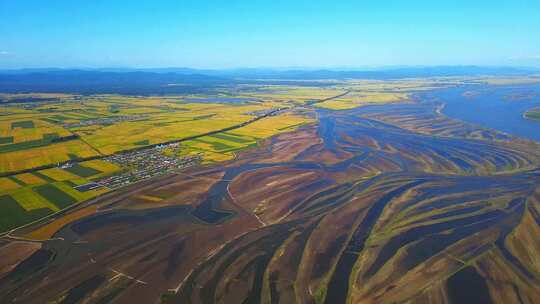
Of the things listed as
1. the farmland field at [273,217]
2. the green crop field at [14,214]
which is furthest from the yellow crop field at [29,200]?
the green crop field at [14,214]

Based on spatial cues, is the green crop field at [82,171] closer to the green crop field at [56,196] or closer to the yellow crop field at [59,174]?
the yellow crop field at [59,174]

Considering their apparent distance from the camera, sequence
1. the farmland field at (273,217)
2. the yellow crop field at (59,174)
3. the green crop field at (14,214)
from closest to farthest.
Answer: the farmland field at (273,217) < the green crop field at (14,214) < the yellow crop field at (59,174)

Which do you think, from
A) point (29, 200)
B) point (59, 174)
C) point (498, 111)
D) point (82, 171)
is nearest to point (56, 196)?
point (29, 200)

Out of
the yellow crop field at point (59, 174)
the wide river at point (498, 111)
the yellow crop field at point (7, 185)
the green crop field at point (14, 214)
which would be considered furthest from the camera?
the wide river at point (498, 111)

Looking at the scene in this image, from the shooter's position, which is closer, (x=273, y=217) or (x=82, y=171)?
(x=273, y=217)

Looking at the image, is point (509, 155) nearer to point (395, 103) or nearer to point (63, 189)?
point (63, 189)

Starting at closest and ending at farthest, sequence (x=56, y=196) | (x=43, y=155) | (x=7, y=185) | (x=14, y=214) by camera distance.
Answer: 1. (x=14, y=214)
2. (x=56, y=196)
3. (x=7, y=185)
4. (x=43, y=155)

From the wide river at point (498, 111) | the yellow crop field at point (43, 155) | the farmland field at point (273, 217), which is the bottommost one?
the farmland field at point (273, 217)

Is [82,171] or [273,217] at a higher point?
[82,171]

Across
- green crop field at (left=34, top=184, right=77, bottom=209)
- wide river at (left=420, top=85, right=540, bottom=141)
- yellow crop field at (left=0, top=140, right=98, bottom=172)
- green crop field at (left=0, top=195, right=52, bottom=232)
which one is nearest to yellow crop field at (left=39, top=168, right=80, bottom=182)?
green crop field at (left=34, top=184, right=77, bottom=209)

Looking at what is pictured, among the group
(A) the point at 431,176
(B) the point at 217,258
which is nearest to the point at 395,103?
(A) the point at 431,176

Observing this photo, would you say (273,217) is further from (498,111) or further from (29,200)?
(498,111)

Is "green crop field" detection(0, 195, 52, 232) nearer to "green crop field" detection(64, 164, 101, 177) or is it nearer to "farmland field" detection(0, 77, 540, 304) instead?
"farmland field" detection(0, 77, 540, 304)
